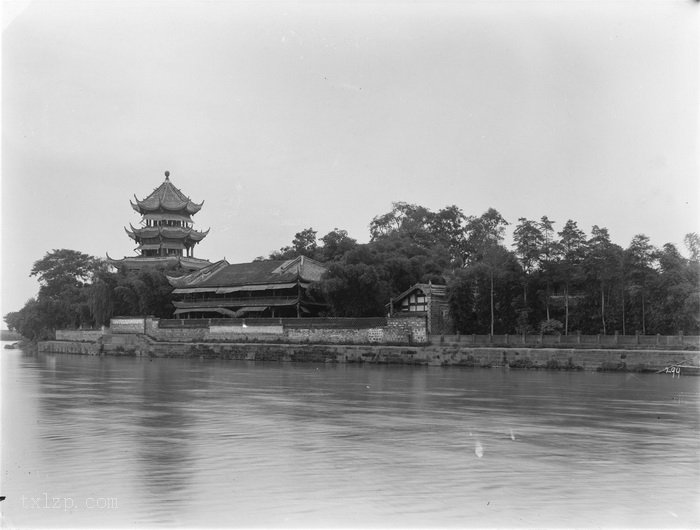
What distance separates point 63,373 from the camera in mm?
31391

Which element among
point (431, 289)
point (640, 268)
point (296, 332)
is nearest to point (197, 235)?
point (296, 332)

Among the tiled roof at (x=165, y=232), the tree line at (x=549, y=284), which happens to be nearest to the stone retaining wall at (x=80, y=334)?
the tiled roof at (x=165, y=232)

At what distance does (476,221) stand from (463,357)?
24189 millimetres

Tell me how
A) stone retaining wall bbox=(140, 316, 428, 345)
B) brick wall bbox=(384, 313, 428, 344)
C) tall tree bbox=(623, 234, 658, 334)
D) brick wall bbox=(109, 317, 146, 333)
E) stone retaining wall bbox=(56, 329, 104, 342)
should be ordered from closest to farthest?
tall tree bbox=(623, 234, 658, 334) < brick wall bbox=(384, 313, 428, 344) < stone retaining wall bbox=(140, 316, 428, 345) < brick wall bbox=(109, 317, 146, 333) < stone retaining wall bbox=(56, 329, 104, 342)

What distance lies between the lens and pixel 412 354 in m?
36.5

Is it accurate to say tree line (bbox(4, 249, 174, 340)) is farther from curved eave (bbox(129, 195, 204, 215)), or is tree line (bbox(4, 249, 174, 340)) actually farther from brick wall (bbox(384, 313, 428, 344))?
brick wall (bbox(384, 313, 428, 344))

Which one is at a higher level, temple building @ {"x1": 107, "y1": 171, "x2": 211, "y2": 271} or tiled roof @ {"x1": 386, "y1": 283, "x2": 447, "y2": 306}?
temple building @ {"x1": 107, "y1": 171, "x2": 211, "y2": 271}

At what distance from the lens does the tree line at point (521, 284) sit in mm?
33222

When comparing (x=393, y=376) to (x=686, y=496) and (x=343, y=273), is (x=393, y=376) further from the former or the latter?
(x=686, y=496)

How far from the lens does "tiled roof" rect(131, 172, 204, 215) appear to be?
62094 millimetres

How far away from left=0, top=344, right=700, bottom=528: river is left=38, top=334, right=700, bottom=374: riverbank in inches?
294

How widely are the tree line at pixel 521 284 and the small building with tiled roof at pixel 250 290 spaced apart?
3.75ft

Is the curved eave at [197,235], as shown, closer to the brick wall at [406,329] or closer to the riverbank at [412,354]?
the riverbank at [412,354]

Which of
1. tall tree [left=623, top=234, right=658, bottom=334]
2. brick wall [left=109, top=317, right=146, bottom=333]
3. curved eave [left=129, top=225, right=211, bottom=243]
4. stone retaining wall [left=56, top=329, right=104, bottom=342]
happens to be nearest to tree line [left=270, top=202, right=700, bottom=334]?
tall tree [left=623, top=234, right=658, bottom=334]
